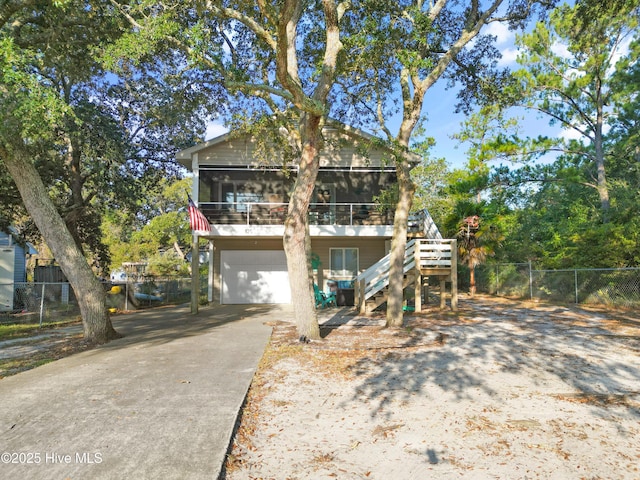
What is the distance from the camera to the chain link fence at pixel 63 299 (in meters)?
13.2

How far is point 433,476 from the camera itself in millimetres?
3344

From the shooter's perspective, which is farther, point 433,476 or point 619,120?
point 619,120

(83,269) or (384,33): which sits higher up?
(384,33)

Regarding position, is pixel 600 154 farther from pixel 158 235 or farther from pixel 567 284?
pixel 158 235

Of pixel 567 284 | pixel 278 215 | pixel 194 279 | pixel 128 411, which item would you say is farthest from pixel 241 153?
pixel 567 284

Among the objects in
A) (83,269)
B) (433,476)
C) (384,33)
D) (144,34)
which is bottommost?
(433,476)

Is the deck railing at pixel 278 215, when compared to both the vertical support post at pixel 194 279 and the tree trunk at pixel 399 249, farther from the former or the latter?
the tree trunk at pixel 399 249

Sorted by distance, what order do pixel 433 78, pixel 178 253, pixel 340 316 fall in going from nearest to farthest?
pixel 433 78
pixel 340 316
pixel 178 253

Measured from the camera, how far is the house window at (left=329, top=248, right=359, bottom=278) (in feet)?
56.9

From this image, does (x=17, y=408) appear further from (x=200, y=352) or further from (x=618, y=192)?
(x=618, y=192)

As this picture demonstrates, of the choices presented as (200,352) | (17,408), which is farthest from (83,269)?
(17,408)

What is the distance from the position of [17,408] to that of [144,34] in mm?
6976

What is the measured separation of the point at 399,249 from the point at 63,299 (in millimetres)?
15446

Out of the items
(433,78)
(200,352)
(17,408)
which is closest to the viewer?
(17,408)
